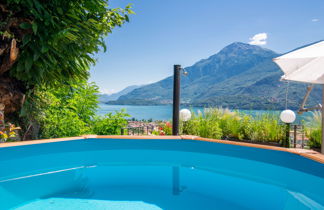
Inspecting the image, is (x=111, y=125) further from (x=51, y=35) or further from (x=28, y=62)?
(x=51, y=35)

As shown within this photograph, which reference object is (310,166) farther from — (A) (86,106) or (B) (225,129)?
(A) (86,106)

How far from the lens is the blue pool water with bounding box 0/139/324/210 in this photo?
7.93 feet

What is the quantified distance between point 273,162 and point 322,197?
2.40 ft

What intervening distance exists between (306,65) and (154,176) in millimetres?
2877

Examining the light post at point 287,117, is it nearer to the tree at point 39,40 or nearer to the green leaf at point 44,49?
the tree at point 39,40

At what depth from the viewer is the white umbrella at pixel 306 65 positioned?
3039 millimetres

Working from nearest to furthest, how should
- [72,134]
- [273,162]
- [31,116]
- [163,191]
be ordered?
1. [163,191]
2. [273,162]
3. [31,116]
4. [72,134]

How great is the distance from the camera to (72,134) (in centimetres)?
543

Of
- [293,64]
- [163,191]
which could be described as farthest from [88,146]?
[293,64]

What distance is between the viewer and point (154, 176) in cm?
328

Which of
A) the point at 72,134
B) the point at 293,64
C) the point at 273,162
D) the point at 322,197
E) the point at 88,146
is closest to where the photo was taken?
the point at 322,197

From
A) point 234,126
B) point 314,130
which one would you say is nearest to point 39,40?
point 234,126

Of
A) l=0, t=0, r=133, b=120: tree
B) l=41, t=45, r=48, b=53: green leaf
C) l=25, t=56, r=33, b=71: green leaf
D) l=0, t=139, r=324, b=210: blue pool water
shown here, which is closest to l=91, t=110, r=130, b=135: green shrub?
l=0, t=0, r=133, b=120: tree

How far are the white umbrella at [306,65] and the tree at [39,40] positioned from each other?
347cm
